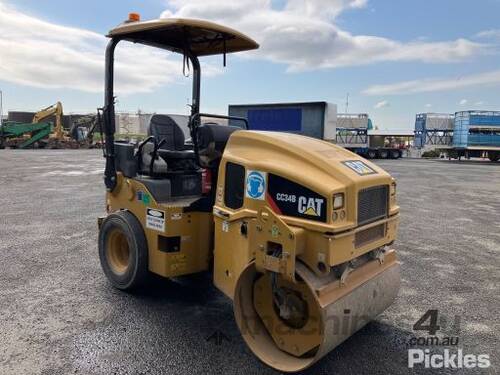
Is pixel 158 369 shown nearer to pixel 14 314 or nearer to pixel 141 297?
pixel 141 297

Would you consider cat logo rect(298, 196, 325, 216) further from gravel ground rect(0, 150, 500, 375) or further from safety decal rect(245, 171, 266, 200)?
gravel ground rect(0, 150, 500, 375)

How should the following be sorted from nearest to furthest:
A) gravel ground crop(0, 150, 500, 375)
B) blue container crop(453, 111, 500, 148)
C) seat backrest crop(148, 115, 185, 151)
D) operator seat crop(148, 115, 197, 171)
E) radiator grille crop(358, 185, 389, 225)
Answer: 1. radiator grille crop(358, 185, 389, 225)
2. gravel ground crop(0, 150, 500, 375)
3. operator seat crop(148, 115, 197, 171)
4. seat backrest crop(148, 115, 185, 151)
5. blue container crop(453, 111, 500, 148)

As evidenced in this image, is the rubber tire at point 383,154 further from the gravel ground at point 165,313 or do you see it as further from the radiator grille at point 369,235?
the radiator grille at point 369,235

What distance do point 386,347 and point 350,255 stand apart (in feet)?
3.49

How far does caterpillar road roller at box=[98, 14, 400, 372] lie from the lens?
2881 mm

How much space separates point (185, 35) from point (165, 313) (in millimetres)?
2777

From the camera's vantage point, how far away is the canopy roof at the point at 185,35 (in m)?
3.94

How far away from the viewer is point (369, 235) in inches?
127

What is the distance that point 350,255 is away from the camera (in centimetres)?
296

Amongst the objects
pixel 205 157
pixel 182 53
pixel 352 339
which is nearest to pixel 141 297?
pixel 205 157

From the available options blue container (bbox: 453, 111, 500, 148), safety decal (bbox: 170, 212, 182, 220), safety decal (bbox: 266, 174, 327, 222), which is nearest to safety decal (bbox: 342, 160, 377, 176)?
safety decal (bbox: 266, 174, 327, 222)

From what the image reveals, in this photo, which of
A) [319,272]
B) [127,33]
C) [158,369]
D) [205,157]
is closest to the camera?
[319,272]

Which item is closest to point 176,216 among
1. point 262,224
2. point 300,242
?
point 262,224

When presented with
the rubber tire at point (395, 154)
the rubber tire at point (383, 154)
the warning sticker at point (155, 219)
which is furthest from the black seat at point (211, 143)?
the rubber tire at point (395, 154)
